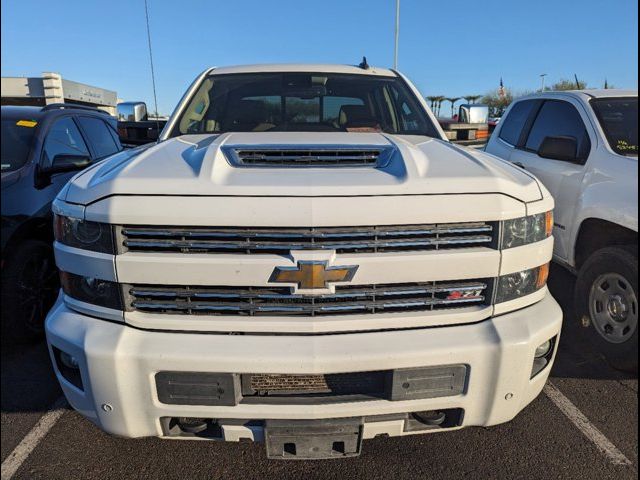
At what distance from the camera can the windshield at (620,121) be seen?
3592 mm

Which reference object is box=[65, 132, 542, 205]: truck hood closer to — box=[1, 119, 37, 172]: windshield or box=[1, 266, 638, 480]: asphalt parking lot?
box=[1, 266, 638, 480]: asphalt parking lot

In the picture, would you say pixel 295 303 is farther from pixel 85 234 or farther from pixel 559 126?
pixel 559 126

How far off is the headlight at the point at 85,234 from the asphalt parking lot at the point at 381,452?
1184mm

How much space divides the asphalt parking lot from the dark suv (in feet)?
2.62

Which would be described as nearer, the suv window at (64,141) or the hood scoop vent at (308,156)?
the hood scoop vent at (308,156)

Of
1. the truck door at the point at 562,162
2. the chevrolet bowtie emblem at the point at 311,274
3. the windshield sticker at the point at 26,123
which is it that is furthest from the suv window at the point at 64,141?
the truck door at the point at 562,162

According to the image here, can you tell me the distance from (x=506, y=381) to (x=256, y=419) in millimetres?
1061

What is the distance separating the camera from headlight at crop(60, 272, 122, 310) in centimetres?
185

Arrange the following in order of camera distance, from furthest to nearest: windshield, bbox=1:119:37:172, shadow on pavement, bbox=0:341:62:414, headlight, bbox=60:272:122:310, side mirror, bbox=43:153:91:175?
side mirror, bbox=43:153:91:175, windshield, bbox=1:119:37:172, shadow on pavement, bbox=0:341:62:414, headlight, bbox=60:272:122:310

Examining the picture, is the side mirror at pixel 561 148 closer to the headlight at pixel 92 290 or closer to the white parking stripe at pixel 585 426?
the white parking stripe at pixel 585 426

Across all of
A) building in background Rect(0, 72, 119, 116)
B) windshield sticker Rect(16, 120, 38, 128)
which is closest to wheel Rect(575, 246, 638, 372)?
windshield sticker Rect(16, 120, 38, 128)

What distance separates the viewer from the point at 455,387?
6.00ft

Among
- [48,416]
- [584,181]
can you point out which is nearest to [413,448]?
[48,416]

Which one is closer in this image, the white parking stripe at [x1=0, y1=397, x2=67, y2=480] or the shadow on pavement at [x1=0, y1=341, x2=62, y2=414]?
the white parking stripe at [x1=0, y1=397, x2=67, y2=480]
